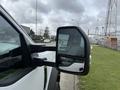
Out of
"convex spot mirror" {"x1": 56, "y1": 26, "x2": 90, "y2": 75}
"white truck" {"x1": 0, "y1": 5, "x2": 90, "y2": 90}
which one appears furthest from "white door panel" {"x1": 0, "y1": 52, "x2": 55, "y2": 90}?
"convex spot mirror" {"x1": 56, "y1": 26, "x2": 90, "y2": 75}

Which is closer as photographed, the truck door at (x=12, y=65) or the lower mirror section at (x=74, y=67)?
the truck door at (x=12, y=65)

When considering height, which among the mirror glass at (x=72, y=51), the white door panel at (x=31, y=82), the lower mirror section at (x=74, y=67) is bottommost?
the white door panel at (x=31, y=82)

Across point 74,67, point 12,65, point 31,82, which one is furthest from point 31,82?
point 74,67

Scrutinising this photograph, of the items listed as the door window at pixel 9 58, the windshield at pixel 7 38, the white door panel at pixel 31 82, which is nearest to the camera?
the white door panel at pixel 31 82

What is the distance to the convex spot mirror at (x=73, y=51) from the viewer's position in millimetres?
2104

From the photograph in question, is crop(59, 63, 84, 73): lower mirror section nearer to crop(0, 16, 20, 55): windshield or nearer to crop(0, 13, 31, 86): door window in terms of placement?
crop(0, 13, 31, 86): door window

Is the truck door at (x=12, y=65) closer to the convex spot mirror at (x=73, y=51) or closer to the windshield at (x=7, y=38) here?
the windshield at (x=7, y=38)

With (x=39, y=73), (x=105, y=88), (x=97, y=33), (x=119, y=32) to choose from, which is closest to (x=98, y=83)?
(x=105, y=88)

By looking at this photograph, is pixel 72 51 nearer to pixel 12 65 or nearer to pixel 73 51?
pixel 73 51

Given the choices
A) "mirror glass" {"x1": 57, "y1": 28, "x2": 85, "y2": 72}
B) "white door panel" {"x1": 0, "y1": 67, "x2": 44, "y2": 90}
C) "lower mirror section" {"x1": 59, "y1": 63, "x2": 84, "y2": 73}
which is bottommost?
"white door panel" {"x1": 0, "y1": 67, "x2": 44, "y2": 90}

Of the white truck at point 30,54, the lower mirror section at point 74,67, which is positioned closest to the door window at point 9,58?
the white truck at point 30,54

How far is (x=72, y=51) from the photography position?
217 cm

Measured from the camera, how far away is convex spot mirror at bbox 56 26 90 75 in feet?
6.90

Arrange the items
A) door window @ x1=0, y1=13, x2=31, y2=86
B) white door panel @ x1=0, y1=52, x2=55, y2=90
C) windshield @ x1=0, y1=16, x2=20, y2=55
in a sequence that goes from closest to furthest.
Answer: white door panel @ x1=0, y1=52, x2=55, y2=90 → door window @ x1=0, y1=13, x2=31, y2=86 → windshield @ x1=0, y1=16, x2=20, y2=55
